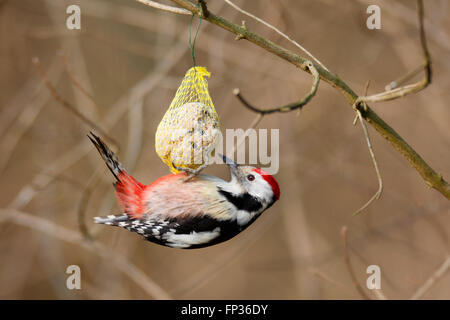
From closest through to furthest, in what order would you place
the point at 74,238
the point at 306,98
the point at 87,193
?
the point at 306,98 → the point at 87,193 → the point at 74,238

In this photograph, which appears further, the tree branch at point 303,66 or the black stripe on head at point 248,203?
the black stripe on head at point 248,203

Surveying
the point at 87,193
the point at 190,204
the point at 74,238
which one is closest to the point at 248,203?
the point at 190,204

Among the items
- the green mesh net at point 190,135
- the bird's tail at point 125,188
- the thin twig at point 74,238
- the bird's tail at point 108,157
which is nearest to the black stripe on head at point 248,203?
the green mesh net at point 190,135

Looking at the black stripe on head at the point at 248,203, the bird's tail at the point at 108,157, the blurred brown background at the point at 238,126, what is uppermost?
the blurred brown background at the point at 238,126

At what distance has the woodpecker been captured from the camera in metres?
2.35

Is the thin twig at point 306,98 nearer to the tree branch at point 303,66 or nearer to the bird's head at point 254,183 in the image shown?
the tree branch at point 303,66

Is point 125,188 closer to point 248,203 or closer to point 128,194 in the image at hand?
point 128,194

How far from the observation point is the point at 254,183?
250 cm

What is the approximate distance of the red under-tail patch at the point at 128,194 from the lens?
2.48 m

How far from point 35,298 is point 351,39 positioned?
4963 mm

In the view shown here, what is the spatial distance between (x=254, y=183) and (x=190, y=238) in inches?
16.9

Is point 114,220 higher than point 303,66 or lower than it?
lower

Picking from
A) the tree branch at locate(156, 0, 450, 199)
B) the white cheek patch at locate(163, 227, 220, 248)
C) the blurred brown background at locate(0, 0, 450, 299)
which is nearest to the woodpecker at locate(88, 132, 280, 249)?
the white cheek patch at locate(163, 227, 220, 248)

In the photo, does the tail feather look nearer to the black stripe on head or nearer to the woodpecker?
the woodpecker
